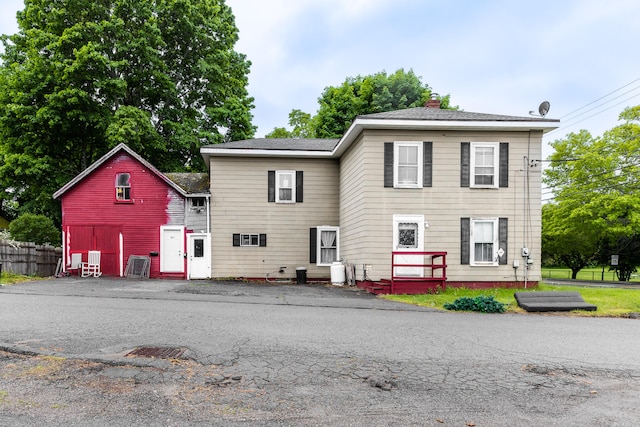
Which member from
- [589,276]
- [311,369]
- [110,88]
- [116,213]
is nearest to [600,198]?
[589,276]

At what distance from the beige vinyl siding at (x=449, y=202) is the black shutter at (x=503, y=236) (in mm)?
114

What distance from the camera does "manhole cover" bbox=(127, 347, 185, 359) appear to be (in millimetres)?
6014

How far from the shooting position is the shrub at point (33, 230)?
2181cm

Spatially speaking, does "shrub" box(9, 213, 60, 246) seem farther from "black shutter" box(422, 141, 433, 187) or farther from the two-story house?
"black shutter" box(422, 141, 433, 187)

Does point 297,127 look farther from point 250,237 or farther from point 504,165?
point 504,165

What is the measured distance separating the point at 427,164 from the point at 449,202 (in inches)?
59.5

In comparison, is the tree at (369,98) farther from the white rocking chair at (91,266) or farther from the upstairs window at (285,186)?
the white rocking chair at (91,266)

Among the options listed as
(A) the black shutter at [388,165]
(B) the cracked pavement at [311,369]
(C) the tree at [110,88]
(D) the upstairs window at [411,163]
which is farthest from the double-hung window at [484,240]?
(C) the tree at [110,88]

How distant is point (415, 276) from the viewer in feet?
52.1

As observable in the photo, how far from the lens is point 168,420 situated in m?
3.98

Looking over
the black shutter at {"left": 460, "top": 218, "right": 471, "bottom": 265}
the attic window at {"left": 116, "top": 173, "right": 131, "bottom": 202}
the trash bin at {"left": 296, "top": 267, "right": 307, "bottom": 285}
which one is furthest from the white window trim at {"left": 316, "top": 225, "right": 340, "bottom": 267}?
the attic window at {"left": 116, "top": 173, "right": 131, "bottom": 202}

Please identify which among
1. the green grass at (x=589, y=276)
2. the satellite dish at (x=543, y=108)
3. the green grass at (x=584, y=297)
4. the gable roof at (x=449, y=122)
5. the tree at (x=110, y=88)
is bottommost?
the green grass at (x=589, y=276)

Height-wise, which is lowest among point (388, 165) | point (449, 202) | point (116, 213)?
point (116, 213)

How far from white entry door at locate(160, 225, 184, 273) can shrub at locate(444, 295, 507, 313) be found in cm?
1263
